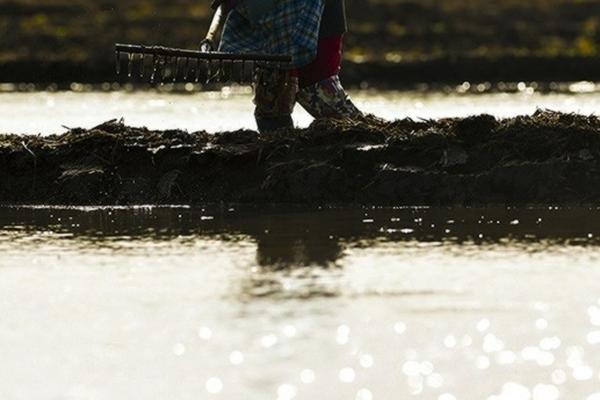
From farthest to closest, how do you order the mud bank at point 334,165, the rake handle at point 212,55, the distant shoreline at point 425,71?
the distant shoreline at point 425,71
the rake handle at point 212,55
the mud bank at point 334,165

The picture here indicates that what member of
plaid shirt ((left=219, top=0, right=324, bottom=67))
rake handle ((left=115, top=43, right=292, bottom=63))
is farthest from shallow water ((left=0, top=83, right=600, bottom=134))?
rake handle ((left=115, top=43, right=292, bottom=63))

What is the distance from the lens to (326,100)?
472 inches

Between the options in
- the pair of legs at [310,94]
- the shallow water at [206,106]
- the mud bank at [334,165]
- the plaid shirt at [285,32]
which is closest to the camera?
the mud bank at [334,165]

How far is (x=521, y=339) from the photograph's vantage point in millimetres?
7199

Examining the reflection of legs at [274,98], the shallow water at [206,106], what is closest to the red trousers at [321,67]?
the reflection of legs at [274,98]

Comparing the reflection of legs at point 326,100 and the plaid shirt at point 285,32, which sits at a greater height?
the plaid shirt at point 285,32

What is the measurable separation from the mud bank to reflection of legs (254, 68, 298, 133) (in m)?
0.32

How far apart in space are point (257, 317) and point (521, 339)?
109 centimetres

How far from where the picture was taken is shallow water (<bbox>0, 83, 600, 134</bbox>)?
18.0 metres

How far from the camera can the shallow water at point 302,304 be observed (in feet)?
21.7

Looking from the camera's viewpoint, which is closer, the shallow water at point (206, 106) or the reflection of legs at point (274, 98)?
the reflection of legs at point (274, 98)

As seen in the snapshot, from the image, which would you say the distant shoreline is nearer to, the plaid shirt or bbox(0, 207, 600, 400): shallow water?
the plaid shirt

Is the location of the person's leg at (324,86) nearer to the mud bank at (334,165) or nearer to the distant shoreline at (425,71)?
the mud bank at (334,165)

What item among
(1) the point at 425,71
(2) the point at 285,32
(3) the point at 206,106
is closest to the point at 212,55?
(2) the point at 285,32
